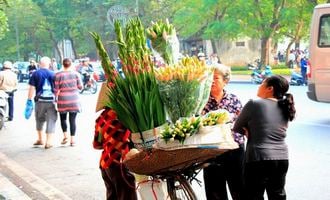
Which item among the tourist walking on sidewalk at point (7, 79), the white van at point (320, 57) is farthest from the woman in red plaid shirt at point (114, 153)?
the tourist walking on sidewalk at point (7, 79)

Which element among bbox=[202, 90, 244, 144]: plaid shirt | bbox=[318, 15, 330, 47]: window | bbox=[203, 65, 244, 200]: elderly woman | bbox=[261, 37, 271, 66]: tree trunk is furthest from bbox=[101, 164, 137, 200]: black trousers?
bbox=[261, 37, 271, 66]: tree trunk

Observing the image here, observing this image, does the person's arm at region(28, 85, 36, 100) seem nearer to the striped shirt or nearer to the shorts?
the shorts

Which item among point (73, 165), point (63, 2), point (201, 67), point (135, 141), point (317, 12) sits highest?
point (63, 2)

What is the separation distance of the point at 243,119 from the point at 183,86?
1.49 metres

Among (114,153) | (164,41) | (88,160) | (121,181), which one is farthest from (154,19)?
(164,41)

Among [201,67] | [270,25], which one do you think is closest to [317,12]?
[201,67]

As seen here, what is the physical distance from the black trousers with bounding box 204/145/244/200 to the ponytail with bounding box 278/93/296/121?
0.48 metres

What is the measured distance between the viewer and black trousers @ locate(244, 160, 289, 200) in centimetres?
406

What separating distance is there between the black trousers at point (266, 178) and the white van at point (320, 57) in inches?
314

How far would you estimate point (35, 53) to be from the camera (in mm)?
60250

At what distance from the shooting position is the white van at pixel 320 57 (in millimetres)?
11727

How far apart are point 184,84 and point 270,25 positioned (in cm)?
2922

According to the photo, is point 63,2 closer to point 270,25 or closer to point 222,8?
point 222,8

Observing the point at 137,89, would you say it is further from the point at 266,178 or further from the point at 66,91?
the point at 66,91
